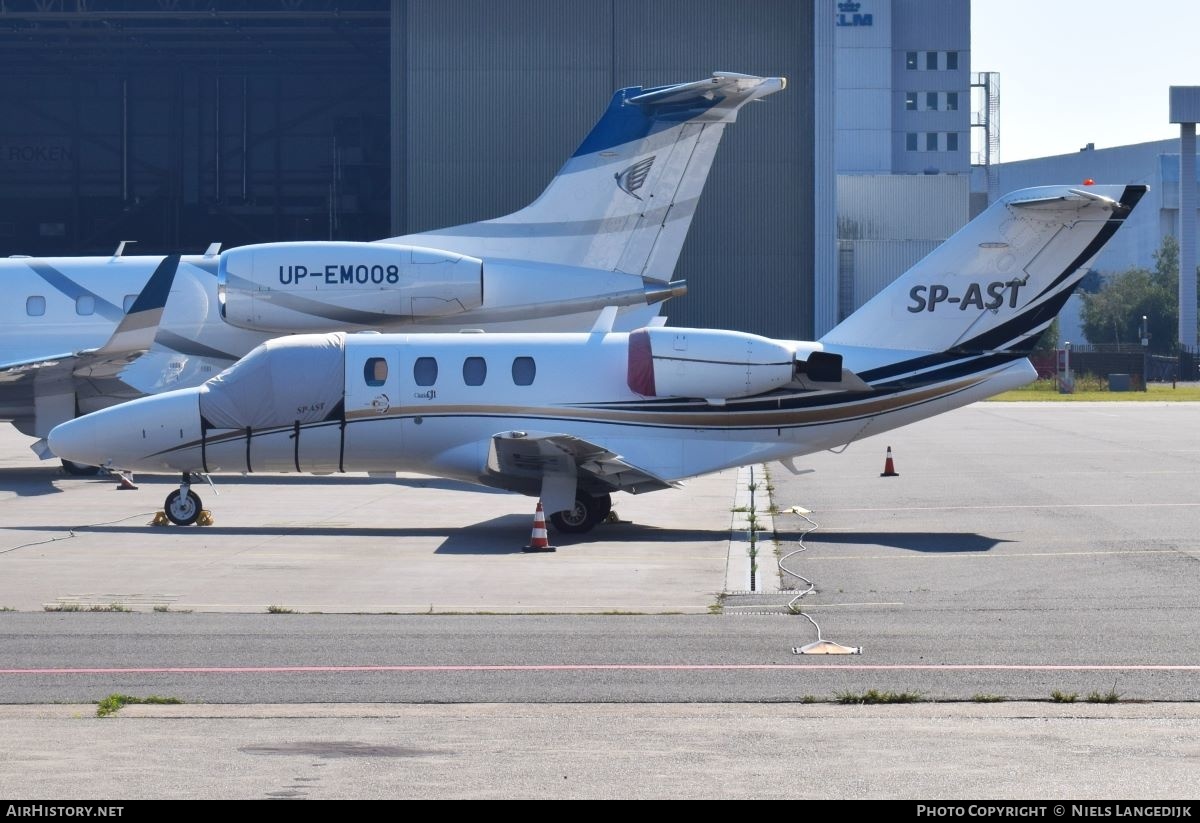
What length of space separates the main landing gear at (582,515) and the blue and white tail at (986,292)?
3.36 metres

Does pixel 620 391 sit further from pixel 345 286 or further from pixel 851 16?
pixel 851 16

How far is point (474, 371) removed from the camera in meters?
18.3

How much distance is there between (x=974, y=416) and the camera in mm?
46000

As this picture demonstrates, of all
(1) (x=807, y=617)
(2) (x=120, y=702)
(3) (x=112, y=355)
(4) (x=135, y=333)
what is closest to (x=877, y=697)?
(1) (x=807, y=617)

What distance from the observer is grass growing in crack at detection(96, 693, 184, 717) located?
8.70 m

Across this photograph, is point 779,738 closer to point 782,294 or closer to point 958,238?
point 958,238

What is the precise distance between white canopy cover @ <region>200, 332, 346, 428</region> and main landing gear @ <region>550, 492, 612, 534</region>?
310cm

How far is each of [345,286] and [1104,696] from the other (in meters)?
17.5

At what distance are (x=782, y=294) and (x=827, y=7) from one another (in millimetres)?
39415

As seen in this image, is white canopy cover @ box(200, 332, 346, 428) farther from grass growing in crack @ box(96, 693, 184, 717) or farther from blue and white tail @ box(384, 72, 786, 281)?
grass growing in crack @ box(96, 693, 184, 717)

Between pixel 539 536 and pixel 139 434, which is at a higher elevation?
pixel 139 434

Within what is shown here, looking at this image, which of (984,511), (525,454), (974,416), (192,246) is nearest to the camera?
(525,454)

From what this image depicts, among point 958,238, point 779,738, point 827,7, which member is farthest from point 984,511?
point 827,7

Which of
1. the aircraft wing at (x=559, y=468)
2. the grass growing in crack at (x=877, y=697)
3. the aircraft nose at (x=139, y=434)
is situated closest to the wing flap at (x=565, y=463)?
the aircraft wing at (x=559, y=468)
